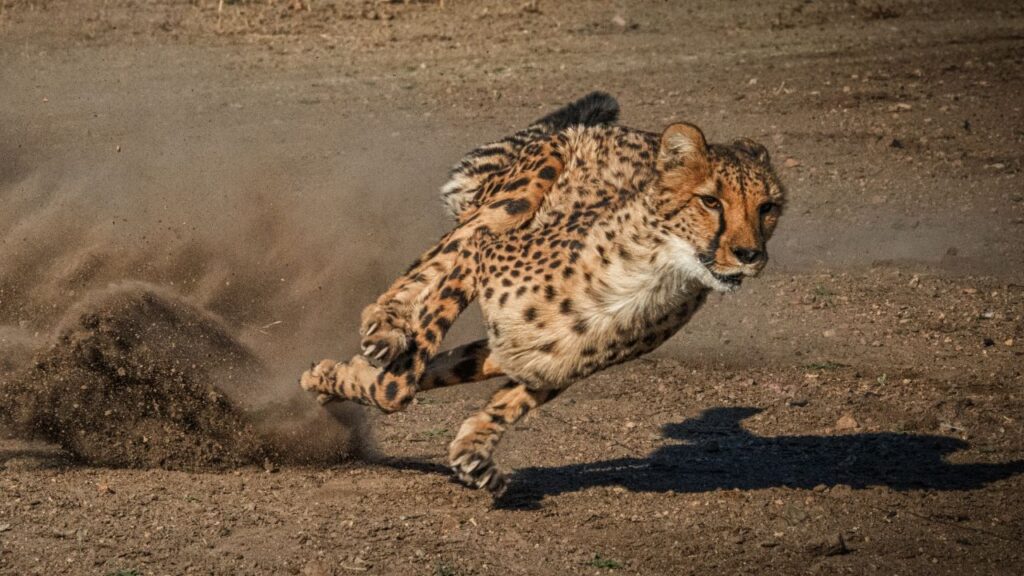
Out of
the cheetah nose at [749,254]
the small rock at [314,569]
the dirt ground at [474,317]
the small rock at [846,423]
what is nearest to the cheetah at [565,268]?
the cheetah nose at [749,254]

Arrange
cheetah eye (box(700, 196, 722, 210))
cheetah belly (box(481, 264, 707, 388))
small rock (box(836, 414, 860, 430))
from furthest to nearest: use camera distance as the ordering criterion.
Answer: small rock (box(836, 414, 860, 430))
cheetah belly (box(481, 264, 707, 388))
cheetah eye (box(700, 196, 722, 210))

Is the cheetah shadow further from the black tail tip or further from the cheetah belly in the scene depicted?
the black tail tip

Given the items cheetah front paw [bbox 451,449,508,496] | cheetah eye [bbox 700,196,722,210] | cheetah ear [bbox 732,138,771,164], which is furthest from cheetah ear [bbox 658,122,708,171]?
cheetah front paw [bbox 451,449,508,496]

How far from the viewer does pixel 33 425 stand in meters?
5.78

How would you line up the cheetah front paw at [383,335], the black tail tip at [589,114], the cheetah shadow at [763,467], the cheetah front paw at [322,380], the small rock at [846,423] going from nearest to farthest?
1. the cheetah front paw at [383,335]
2. the cheetah front paw at [322,380]
3. the cheetah shadow at [763,467]
4. the black tail tip at [589,114]
5. the small rock at [846,423]

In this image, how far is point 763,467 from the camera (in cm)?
620

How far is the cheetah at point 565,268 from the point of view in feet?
14.9

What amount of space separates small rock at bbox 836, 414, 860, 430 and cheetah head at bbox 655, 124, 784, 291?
7.48 ft

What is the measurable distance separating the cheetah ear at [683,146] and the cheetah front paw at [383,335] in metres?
1.21

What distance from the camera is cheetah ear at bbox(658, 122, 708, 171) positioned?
4.55 metres

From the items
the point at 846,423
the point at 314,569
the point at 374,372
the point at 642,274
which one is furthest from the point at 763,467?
the point at 314,569

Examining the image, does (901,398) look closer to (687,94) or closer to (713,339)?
(713,339)

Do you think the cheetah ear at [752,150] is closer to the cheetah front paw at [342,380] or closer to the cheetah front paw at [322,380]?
the cheetah front paw at [342,380]

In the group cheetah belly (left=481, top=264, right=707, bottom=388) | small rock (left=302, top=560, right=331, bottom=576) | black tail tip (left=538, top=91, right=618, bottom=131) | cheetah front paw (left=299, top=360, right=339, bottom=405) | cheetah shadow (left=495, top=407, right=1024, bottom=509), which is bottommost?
cheetah shadow (left=495, top=407, right=1024, bottom=509)
